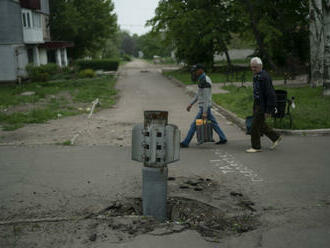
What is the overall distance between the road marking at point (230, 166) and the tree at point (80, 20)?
40083 mm

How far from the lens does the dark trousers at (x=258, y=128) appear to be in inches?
345

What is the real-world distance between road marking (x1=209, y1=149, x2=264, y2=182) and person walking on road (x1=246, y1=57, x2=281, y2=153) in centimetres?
63

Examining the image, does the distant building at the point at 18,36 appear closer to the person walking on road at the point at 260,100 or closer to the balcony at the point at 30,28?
the balcony at the point at 30,28

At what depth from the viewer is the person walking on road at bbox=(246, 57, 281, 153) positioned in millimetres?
8508

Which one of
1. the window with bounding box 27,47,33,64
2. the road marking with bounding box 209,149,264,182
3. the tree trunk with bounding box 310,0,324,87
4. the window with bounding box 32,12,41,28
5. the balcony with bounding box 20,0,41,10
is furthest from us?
the window with bounding box 27,47,33,64

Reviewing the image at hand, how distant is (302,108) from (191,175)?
25.4 feet

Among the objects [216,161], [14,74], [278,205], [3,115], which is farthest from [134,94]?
[278,205]

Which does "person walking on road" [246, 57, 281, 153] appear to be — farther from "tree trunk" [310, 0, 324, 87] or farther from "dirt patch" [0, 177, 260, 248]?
"tree trunk" [310, 0, 324, 87]

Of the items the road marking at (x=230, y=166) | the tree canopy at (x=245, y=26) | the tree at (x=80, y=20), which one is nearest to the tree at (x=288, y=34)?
the tree canopy at (x=245, y=26)

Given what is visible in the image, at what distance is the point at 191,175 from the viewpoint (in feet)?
24.1

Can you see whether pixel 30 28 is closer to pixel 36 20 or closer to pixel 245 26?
pixel 36 20

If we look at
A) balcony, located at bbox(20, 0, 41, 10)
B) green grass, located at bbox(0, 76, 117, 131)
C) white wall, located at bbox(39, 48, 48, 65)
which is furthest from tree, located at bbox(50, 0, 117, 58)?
green grass, located at bbox(0, 76, 117, 131)

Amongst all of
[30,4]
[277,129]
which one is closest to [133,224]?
[277,129]

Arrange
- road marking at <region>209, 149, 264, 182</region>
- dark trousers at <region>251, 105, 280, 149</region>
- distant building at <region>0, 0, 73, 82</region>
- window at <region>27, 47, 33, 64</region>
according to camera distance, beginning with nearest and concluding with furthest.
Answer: road marking at <region>209, 149, 264, 182</region> < dark trousers at <region>251, 105, 280, 149</region> < distant building at <region>0, 0, 73, 82</region> < window at <region>27, 47, 33, 64</region>
